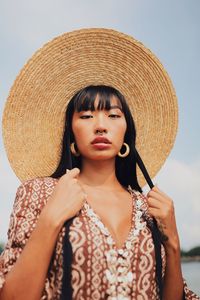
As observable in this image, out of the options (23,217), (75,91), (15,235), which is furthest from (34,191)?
(75,91)

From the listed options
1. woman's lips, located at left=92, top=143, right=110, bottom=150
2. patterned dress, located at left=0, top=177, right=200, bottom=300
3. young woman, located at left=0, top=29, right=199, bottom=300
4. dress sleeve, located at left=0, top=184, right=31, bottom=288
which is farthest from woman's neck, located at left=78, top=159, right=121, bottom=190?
dress sleeve, located at left=0, top=184, right=31, bottom=288

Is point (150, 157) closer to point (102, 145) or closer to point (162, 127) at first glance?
point (162, 127)

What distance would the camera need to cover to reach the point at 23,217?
273 centimetres

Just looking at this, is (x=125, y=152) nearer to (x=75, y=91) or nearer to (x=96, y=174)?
(x=96, y=174)

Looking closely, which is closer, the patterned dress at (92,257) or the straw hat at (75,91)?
the patterned dress at (92,257)

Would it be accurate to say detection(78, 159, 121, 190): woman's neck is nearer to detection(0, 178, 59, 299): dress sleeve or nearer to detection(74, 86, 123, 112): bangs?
detection(0, 178, 59, 299): dress sleeve

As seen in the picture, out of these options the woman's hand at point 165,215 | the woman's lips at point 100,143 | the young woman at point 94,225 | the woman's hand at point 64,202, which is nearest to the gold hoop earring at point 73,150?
the young woman at point 94,225

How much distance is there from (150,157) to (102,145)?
61 cm

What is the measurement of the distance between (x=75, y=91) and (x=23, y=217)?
3.39 ft

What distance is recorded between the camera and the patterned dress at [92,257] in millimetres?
2553

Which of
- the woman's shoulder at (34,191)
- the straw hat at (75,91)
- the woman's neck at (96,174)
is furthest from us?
the straw hat at (75,91)

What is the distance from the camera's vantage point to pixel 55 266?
8.64 feet

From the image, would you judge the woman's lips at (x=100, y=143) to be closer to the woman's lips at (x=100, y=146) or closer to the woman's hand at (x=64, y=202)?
the woman's lips at (x=100, y=146)

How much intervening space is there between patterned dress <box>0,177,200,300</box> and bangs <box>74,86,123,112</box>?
0.62m
